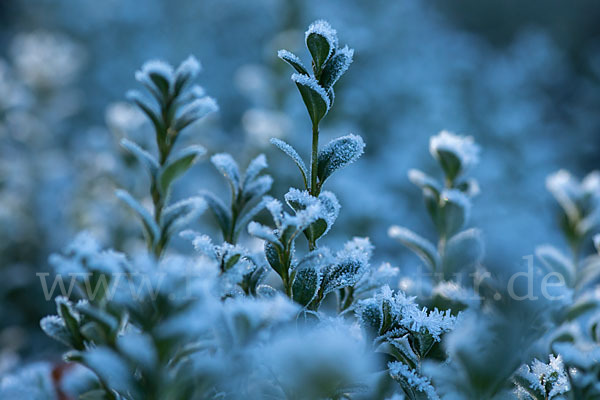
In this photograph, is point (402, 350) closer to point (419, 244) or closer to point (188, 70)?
point (419, 244)

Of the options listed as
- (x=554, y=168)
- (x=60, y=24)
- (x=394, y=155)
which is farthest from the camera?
(x=60, y=24)

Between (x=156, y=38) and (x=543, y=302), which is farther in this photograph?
(x=156, y=38)

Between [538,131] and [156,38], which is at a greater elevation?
[156,38]

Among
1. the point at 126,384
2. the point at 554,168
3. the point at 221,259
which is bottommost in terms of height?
the point at 126,384

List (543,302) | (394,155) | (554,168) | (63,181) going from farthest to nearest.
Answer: (554,168) → (394,155) → (63,181) → (543,302)

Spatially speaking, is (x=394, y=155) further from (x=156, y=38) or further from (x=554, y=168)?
(x=156, y=38)

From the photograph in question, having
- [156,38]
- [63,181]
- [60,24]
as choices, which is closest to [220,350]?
[63,181]
